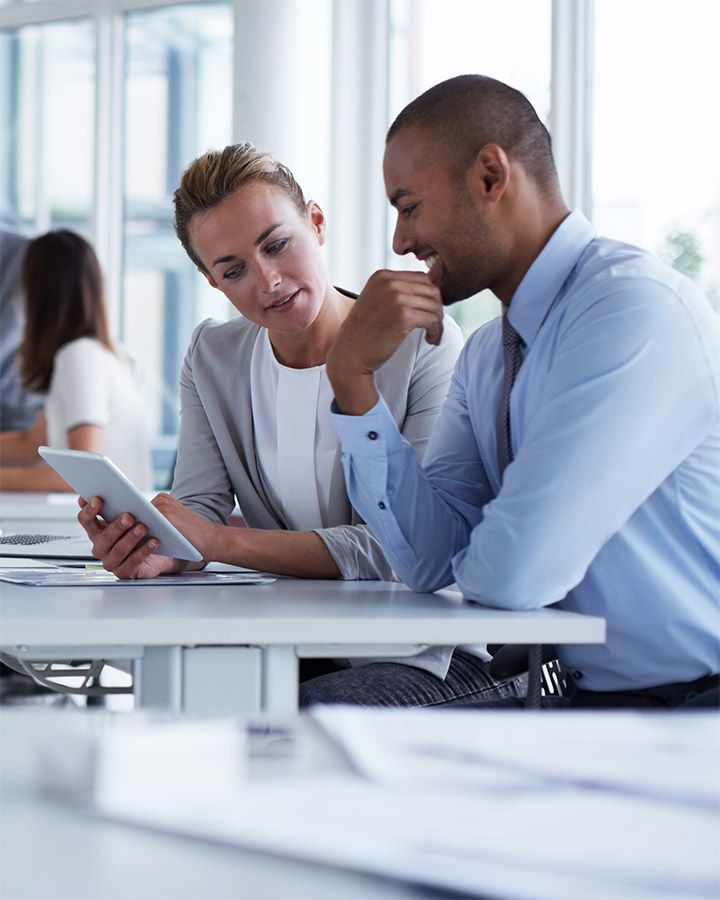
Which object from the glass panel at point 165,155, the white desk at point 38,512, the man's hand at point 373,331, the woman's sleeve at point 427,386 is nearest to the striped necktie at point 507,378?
the man's hand at point 373,331

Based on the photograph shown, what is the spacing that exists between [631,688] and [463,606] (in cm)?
25

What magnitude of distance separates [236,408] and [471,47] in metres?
3.54

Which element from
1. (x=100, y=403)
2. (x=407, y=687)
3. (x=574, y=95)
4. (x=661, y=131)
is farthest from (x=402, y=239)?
(x=574, y=95)

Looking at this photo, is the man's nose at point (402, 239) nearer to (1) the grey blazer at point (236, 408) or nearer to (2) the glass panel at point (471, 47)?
(1) the grey blazer at point (236, 408)

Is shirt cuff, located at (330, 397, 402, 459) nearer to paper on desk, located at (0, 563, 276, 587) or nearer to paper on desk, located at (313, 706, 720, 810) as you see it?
paper on desk, located at (0, 563, 276, 587)

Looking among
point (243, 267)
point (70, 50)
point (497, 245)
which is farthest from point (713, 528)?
point (70, 50)

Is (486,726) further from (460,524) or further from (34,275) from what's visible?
(34,275)

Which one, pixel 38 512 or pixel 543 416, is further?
pixel 38 512

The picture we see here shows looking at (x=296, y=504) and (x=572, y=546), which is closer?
(x=572, y=546)

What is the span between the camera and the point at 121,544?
164cm

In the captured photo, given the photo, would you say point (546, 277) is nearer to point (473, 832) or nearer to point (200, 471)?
point (200, 471)

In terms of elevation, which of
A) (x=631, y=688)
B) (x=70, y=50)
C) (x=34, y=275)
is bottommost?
(x=631, y=688)

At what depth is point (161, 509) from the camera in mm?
1799

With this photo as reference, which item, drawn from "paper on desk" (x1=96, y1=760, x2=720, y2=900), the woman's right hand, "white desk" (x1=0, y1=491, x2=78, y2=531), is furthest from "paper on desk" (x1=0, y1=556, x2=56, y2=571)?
"paper on desk" (x1=96, y1=760, x2=720, y2=900)
